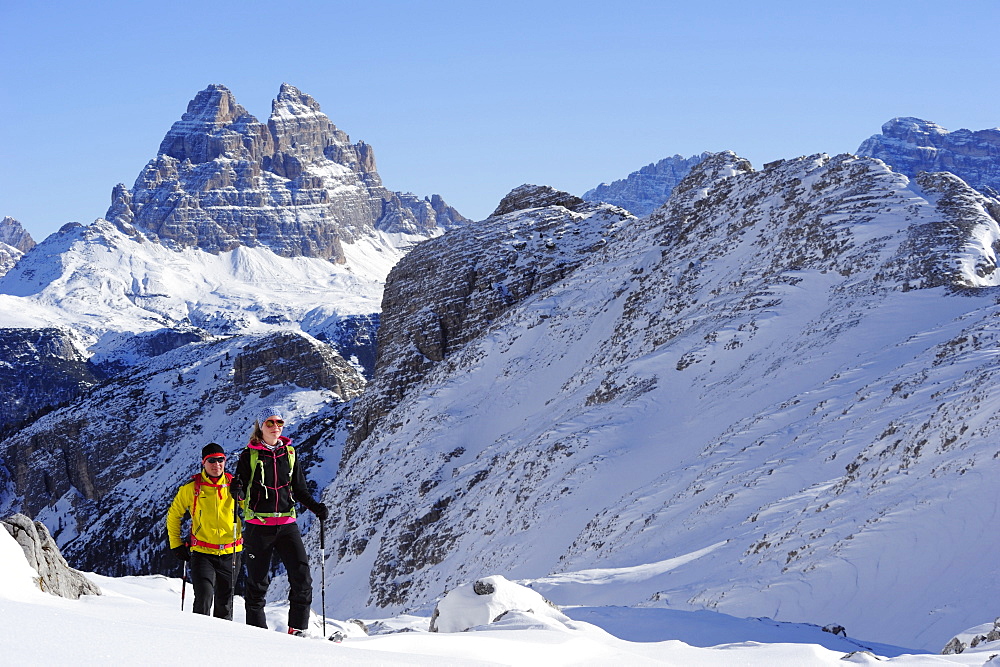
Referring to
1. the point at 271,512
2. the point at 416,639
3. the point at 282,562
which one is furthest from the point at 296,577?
the point at 416,639

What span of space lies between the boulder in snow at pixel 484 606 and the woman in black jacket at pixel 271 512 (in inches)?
150

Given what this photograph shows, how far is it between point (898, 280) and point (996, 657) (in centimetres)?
3023

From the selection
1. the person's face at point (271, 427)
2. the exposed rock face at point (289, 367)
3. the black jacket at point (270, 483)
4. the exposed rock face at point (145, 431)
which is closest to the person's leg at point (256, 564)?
the black jacket at point (270, 483)

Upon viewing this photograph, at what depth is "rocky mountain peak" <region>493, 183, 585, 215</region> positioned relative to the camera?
3221 inches

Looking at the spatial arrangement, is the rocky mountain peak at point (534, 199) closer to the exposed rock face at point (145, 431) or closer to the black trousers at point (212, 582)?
the exposed rock face at point (145, 431)

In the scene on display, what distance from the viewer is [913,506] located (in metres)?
18.9

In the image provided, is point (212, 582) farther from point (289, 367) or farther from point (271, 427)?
point (289, 367)

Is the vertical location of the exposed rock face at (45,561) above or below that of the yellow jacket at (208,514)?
below

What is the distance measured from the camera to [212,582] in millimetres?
11844

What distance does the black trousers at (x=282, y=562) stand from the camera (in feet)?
37.7

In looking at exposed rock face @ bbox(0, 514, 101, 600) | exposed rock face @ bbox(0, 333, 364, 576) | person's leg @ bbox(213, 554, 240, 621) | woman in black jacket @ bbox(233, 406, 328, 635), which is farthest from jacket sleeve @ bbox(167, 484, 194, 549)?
exposed rock face @ bbox(0, 333, 364, 576)

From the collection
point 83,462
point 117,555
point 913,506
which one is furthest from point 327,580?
point 83,462

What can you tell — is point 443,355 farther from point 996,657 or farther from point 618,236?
point 996,657

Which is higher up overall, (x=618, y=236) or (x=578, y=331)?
(x=618, y=236)
